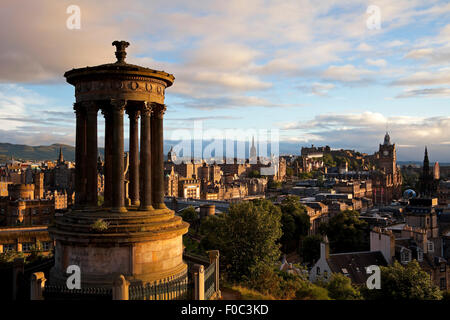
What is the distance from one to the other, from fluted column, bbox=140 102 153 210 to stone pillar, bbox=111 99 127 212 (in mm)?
1066

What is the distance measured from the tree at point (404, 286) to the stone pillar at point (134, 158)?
2429 centimetres

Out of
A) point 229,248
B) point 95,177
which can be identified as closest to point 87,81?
point 95,177

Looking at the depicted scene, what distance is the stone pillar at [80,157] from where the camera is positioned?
18.9 meters

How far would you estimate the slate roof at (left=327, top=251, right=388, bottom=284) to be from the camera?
45375 millimetres

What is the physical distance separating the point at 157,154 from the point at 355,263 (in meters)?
35.4

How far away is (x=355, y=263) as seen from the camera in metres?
47.2

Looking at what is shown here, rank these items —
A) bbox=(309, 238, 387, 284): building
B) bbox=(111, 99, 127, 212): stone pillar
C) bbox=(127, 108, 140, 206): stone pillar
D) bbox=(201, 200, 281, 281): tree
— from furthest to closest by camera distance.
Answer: bbox=(309, 238, 387, 284): building < bbox=(201, 200, 281, 281): tree < bbox=(127, 108, 140, 206): stone pillar < bbox=(111, 99, 127, 212): stone pillar

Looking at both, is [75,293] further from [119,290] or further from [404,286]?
[404,286]

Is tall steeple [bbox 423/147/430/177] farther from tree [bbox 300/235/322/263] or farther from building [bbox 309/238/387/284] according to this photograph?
building [bbox 309/238/387/284]

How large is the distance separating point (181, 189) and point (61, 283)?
144328mm

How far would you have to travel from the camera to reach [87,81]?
18.2 m

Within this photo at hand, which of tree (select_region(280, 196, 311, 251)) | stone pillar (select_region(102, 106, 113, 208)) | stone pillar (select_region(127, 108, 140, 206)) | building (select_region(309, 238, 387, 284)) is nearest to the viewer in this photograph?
stone pillar (select_region(127, 108, 140, 206))

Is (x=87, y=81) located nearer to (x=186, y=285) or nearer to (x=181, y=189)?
(x=186, y=285)

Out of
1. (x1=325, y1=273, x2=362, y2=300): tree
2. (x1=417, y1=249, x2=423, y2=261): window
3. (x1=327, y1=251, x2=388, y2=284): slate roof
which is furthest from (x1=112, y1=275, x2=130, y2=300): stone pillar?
(x1=417, y1=249, x2=423, y2=261): window
